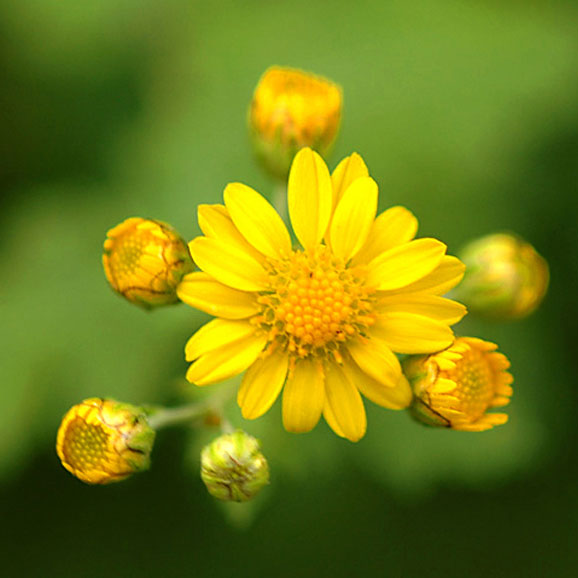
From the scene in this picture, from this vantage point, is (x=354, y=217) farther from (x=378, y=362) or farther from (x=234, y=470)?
(x=234, y=470)

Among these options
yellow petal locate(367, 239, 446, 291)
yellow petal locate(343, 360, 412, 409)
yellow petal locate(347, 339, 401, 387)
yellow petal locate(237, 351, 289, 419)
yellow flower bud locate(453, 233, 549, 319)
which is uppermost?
yellow flower bud locate(453, 233, 549, 319)

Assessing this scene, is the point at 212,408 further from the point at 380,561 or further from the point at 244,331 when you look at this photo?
the point at 380,561

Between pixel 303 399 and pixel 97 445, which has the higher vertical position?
pixel 303 399

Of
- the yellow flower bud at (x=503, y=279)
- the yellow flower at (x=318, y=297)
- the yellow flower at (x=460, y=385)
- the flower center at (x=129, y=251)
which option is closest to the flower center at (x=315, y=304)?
the yellow flower at (x=318, y=297)

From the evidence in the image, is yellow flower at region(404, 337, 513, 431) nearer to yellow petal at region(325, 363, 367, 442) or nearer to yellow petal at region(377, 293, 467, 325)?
yellow petal at region(377, 293, 467, 325)

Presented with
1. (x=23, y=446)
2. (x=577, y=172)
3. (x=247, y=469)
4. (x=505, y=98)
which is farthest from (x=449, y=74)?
(x=23, y=446)

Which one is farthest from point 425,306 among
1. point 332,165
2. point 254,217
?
point 332,165

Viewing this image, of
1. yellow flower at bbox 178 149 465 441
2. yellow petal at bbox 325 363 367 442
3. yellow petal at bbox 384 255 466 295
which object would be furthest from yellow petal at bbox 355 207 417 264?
yellow petal at bbox 325 363 367 442
